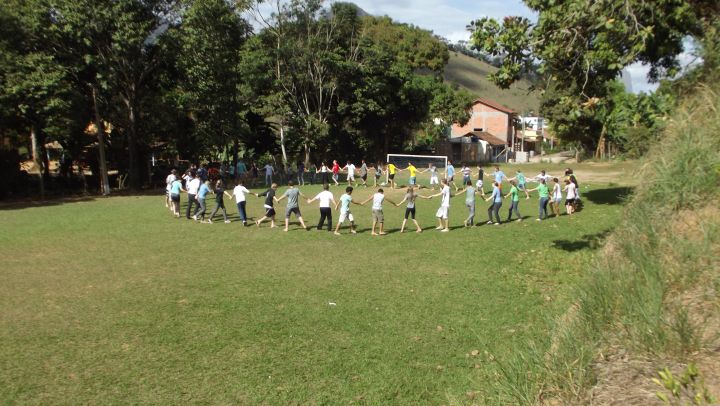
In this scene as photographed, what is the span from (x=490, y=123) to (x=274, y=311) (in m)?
61.1

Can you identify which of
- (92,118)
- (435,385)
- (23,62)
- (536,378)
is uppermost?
(23,62)

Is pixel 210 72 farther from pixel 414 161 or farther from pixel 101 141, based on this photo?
pixel 414 161

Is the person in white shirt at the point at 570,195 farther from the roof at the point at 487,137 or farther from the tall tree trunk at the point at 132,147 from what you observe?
the roof at the point at 487,137

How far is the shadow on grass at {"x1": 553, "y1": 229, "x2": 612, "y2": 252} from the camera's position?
13.2 metres

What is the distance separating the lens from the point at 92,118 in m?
28.9

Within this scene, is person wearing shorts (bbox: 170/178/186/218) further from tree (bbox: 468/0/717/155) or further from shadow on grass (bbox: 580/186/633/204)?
shadow on grass (bbox: 580/186/633/204)

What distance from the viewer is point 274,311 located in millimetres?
8969

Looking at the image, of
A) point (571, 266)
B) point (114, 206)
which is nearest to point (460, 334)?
point (571, 266)

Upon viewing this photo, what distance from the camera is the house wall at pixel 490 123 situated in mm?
64938

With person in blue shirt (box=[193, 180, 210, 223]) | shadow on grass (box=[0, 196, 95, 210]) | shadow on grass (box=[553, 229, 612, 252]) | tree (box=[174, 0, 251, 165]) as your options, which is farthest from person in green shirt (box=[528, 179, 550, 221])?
shadow on grass (box=[0, 196, 95, 210])

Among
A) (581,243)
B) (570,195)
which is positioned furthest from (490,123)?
(581,243)

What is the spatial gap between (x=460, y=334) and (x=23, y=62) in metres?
24.3

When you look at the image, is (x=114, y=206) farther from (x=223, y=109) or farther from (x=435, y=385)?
(x=435, y=385)

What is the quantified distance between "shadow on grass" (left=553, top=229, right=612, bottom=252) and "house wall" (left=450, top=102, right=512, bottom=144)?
51.5 metres
